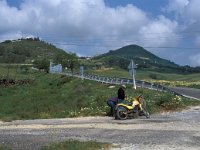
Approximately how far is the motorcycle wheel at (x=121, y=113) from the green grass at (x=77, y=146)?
875cm

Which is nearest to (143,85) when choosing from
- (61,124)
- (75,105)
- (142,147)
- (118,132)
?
(75,105)

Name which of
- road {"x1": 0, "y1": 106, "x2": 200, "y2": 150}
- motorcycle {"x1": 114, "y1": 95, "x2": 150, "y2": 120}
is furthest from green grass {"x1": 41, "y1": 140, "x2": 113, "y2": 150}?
motorcycle {"x1": 114, "y1": 95, "x2": 150, "y2": 120}

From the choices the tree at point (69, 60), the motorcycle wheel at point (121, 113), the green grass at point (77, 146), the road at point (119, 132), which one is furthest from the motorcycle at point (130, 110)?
the tree at point (69, 60)

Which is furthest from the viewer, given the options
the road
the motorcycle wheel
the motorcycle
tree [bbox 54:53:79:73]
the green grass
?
tree [bbox 54:53:79:73]

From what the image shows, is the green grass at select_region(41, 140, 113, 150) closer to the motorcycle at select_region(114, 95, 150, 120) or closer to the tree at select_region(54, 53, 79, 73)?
the motorcycle at select_region(114, 95, 150, 120)

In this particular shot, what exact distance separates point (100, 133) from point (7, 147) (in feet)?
15.8

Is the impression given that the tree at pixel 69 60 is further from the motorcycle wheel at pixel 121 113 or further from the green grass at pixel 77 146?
the green grass at pixel 77 146

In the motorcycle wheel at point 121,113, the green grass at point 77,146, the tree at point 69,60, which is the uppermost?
the tree at point 69,60

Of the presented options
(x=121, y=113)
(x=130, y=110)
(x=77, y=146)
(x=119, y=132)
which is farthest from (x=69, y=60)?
(x=77, y=146)

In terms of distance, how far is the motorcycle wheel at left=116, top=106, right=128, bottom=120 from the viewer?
25.4m

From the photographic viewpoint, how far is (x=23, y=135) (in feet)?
65.3

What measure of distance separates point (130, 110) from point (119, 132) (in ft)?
18.6

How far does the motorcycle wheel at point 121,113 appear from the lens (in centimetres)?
2544

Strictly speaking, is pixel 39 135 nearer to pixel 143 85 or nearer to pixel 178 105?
pixel 178 105
